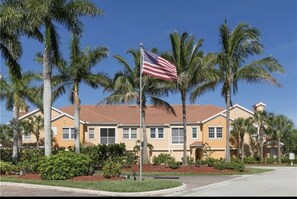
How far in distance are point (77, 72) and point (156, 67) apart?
10.9m

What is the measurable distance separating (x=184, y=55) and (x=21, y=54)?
11540mm

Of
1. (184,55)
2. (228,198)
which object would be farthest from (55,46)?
(228,198)

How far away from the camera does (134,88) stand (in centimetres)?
3531

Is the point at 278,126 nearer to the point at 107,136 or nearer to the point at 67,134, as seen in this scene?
the point at 107,136

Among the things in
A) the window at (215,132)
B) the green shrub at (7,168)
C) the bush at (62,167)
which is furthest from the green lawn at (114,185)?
the window at (215,132)

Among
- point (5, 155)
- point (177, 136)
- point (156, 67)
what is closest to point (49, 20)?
point (156, 67)

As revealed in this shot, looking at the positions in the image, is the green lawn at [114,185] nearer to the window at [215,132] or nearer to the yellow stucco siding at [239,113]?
the window at [215,132]

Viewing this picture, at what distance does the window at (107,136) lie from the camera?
50000mm

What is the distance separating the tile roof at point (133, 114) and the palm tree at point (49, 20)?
24338 mm

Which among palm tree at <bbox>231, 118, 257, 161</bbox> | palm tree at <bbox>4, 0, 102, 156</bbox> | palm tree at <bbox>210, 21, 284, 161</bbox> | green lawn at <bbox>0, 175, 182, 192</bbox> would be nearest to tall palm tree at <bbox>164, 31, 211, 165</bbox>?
palm tree at <bbox>210, 21, 284, 161</bbox>

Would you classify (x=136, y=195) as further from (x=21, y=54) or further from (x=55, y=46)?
(x=21, y=54)

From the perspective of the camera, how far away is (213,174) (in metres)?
28.0

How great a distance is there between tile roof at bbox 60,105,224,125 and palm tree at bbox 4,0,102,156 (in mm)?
24338

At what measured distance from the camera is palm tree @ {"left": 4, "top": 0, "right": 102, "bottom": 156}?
24.0 meters
